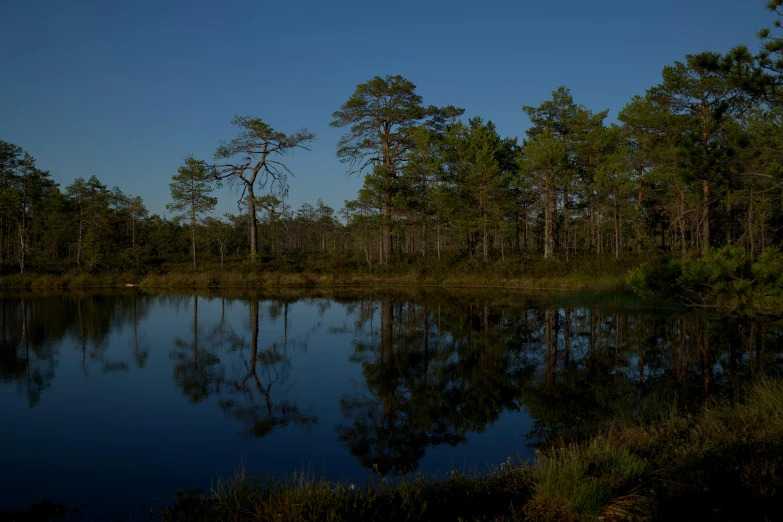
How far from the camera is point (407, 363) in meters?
12.6

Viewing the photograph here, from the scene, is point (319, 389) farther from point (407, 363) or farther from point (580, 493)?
point (580, 493)

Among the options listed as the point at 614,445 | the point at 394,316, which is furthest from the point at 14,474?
the point at 394,316

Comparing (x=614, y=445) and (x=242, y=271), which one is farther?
(x=242, y=271)

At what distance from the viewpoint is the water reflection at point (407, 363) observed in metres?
8.20

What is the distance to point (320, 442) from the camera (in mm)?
7438

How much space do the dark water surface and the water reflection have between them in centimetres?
6

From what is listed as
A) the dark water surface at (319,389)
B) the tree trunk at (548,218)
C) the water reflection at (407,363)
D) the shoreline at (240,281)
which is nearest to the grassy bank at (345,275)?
the shoreline at (240,281)

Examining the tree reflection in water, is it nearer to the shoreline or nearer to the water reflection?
the water reflection

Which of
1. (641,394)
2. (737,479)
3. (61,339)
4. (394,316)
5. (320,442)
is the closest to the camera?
(737,479)

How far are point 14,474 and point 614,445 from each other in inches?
290

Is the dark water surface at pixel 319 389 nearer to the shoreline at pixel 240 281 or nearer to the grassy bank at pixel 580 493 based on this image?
the grassy bank at pixel 580 493

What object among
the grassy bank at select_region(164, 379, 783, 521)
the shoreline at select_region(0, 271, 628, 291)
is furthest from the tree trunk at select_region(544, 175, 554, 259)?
the grassy bank at select_region(164, 379, 783, 521)

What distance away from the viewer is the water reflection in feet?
26.9

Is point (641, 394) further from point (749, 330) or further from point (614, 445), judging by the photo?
point (749, 330)
